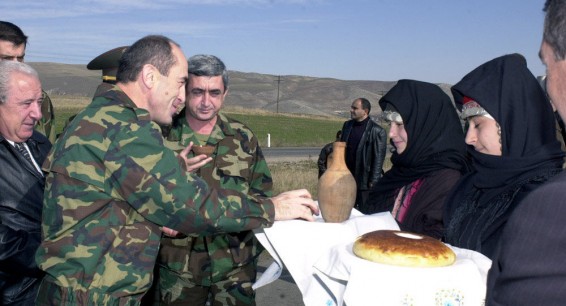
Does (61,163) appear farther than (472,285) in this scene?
Yes

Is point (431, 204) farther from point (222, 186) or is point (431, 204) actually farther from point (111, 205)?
point (111, 205)

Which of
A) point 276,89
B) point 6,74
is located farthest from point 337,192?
point 276,89

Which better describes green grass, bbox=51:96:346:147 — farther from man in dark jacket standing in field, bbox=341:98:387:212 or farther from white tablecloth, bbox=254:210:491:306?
white tablecloth, bbox=254:210:491:306

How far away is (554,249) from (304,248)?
147 cm

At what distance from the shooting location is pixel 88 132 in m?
2.67

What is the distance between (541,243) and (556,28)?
20.1 inches

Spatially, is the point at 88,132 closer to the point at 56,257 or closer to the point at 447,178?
the point at 56,257

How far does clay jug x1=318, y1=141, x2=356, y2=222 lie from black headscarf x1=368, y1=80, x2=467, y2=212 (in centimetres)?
118

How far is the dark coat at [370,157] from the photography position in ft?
30.1

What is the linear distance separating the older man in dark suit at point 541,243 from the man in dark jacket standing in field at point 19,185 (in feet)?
8.29

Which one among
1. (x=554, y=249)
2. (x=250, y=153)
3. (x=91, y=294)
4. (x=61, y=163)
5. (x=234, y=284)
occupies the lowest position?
(x=234, y=284)

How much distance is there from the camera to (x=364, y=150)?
30.5 feet

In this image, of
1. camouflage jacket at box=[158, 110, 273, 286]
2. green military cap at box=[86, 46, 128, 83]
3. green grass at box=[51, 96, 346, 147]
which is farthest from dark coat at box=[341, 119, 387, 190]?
green grass at box=[51, 96, 346, 147]

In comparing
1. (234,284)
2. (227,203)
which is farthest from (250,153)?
(227,203)
